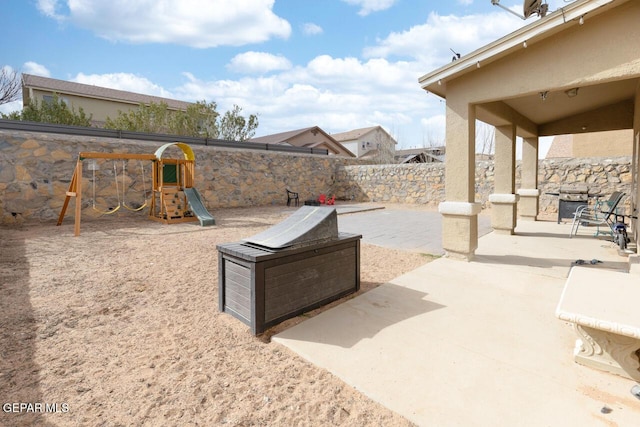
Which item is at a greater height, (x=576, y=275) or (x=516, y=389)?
(x=576, y=275)

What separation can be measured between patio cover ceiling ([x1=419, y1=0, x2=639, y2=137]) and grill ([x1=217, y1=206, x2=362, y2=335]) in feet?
9.84

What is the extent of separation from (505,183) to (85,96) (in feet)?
86.5

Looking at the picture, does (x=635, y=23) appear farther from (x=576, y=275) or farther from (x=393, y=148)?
(x=393, y=148)

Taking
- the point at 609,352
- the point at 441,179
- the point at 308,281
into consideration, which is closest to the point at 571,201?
the point at 441,179

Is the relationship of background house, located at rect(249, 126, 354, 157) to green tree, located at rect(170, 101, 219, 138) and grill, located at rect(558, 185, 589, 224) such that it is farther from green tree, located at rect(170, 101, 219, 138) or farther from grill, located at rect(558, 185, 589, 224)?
grill, located at rect(558, 185, 589, 224)

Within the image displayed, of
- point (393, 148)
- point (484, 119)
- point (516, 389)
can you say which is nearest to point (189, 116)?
point (484, 119)

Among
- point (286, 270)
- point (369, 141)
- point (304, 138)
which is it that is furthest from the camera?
point (369, 141)

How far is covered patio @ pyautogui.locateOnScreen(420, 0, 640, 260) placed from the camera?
3471mm

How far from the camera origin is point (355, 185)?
1620 cm

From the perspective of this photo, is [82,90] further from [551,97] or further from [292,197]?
[551,97]

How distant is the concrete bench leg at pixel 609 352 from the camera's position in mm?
2096

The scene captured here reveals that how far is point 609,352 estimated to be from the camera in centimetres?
217

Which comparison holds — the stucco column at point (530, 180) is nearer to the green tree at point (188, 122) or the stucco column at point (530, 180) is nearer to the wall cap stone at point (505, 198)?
the wall cap stone at point (505, 198)

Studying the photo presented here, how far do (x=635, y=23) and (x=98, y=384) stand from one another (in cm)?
570
